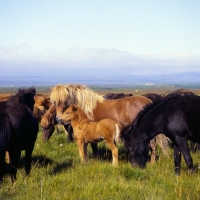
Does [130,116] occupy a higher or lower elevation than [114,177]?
higher

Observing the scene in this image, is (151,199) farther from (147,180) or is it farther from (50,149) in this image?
(50,149)

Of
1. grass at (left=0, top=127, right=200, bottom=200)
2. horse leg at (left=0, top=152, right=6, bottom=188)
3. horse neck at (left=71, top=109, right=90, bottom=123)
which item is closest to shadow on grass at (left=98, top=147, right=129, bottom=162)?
horse neck at (left=71, top=109, right=90, bottom=123)

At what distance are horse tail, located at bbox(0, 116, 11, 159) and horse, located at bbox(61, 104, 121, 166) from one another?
9.38ft

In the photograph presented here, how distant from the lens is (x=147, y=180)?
660 centimetres

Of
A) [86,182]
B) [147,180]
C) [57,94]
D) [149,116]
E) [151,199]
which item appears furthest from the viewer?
[57,94]

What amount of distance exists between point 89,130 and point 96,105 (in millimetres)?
1150

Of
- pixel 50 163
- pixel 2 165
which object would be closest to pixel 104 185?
pixel 2 165

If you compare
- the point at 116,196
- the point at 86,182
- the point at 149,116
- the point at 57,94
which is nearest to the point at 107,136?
the point at 149,116

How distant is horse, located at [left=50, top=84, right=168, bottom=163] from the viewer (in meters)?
9.39

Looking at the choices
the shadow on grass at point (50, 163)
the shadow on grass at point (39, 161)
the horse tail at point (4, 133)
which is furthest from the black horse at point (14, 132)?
the shadow on grass at point (39, 161)

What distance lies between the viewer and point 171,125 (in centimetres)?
752

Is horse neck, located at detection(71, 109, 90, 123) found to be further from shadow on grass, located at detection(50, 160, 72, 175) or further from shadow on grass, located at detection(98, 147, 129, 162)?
shadow on grass, located at detection(98, 147, 129, 162)

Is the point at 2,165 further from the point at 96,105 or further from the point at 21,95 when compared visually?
the point at 96,105

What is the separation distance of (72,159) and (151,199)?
185 inches
